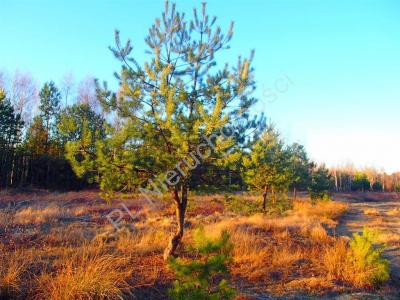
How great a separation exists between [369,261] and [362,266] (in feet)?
0.63

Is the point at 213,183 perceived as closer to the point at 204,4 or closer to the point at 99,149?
the point at 99,149

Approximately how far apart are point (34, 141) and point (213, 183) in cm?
2702

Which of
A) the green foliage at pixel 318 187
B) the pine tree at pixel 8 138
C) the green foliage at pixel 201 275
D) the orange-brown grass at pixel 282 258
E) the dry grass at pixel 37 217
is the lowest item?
the orange-brown grass at pixel 282 258

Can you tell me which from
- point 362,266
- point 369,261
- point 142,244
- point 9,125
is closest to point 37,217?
point 142,244

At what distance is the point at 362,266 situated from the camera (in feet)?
19.8

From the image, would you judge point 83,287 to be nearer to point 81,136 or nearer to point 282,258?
point 81,136

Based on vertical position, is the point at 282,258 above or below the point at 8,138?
below

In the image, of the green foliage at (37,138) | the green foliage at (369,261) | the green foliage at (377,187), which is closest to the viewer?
the green foliage at (369,261)

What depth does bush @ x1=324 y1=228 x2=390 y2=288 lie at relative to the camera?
586 cm

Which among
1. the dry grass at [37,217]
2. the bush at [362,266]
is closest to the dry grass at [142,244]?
the bush at [362,266]

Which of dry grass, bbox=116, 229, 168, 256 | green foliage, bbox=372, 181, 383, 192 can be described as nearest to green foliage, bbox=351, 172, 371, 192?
green foliage, bbox=372, 181, 383, 192

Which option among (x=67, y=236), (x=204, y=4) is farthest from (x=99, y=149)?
(x=67, y=236)

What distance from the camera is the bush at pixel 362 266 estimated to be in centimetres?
586

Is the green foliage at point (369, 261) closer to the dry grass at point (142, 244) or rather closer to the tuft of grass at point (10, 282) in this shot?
the dry grass at point (142, 244)
